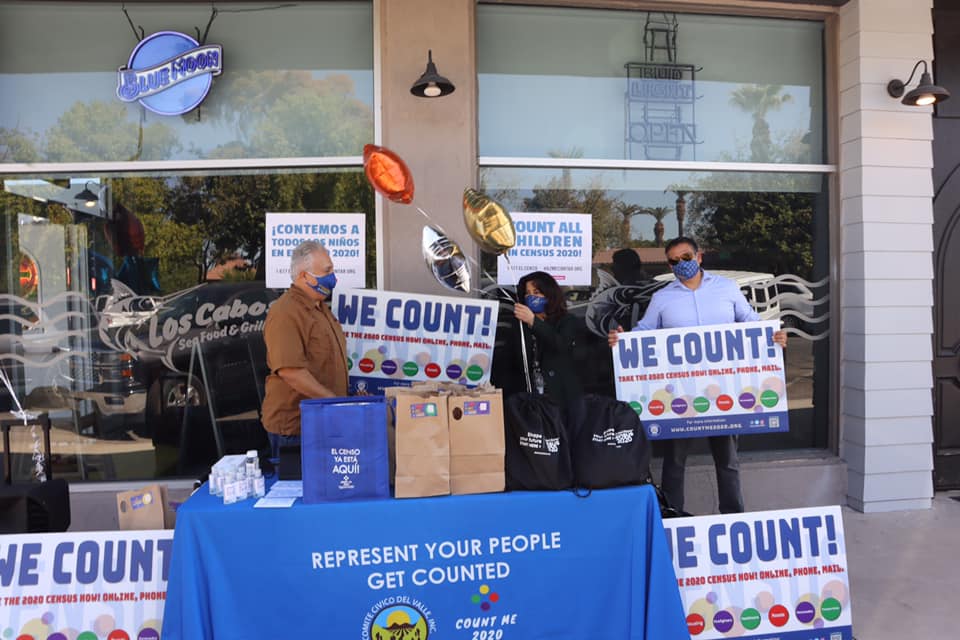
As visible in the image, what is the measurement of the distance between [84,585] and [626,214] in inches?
163

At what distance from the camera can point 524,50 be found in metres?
4.97

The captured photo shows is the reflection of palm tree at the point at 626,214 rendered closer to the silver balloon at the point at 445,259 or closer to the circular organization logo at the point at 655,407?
the silver balloon at the point at 445,259

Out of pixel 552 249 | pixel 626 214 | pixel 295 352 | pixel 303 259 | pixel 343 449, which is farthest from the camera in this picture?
pixel 626 214

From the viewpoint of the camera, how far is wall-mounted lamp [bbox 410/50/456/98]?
4.29 meters

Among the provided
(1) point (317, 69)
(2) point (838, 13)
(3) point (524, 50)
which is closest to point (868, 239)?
(2) point (838, 13)

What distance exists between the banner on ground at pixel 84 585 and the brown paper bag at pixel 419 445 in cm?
100

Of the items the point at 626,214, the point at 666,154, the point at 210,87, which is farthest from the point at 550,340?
the point at 210,87

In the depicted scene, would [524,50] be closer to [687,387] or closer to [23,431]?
[687,387]

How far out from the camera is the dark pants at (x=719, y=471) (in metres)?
4.02

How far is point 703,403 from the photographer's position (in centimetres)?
378

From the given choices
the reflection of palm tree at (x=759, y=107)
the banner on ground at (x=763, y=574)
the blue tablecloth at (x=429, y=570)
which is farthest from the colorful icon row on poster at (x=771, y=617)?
the reflection of palm tree at (x=759, y=107)

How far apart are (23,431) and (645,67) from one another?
552 centimetres

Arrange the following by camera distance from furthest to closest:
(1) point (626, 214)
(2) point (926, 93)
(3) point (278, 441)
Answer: (1) point (626, 214) → (2) point (926, 93) → (3) point (278, 441)

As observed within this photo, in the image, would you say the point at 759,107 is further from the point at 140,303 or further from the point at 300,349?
the point at 140,303
